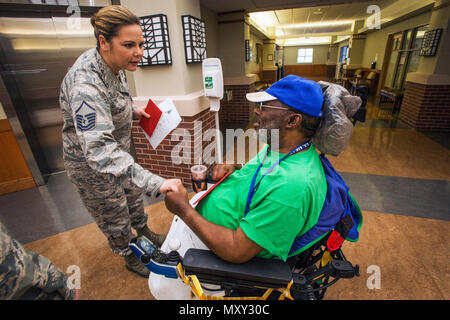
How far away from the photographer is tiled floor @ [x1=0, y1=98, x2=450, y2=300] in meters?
1.78

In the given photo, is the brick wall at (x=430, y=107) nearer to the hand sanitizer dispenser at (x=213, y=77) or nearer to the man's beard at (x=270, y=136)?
the hand sanitizer dispenser at (x=213, y=77)

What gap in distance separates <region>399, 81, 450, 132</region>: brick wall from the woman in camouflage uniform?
618cm

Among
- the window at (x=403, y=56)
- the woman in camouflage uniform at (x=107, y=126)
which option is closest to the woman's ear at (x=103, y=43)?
the woman in camouflage uniform at (x=107, y=126)

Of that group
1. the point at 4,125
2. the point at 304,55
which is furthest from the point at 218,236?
the point at 304,55

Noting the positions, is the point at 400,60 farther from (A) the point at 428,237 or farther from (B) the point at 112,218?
(B) the point at 112,218

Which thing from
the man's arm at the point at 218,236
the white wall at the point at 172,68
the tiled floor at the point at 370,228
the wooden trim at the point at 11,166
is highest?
the white wall at the point at 172,68

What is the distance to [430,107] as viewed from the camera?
501 centimetres

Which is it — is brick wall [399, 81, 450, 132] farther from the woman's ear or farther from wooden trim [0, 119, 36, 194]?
wooden trim [0, 119, 36, 194]

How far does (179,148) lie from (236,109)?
11.8 feet

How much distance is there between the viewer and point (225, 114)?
6.37 metres

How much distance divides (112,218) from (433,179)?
4.07 meters

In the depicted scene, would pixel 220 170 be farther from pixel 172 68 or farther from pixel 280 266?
pixel 172 68

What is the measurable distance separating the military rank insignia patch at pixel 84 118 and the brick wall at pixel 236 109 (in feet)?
15.7

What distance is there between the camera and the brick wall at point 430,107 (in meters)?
4.87
